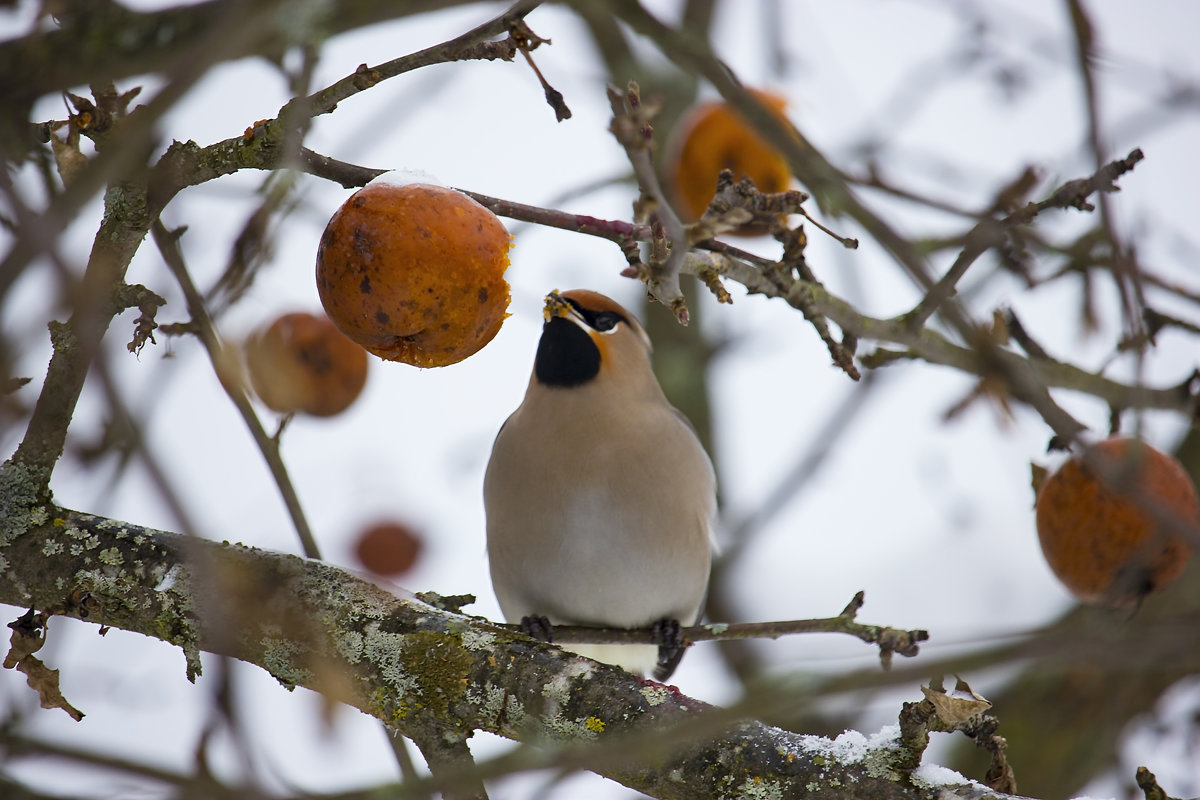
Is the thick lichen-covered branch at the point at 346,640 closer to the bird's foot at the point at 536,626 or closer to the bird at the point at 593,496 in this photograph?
the bird's foot at the point at 536,626

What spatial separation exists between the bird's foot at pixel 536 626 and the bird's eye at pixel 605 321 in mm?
977

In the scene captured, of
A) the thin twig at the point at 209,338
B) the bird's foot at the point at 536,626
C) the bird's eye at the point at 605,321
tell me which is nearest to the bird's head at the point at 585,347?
the bird's eye at the point at 605,321

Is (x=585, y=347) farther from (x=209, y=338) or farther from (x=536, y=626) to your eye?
(x=209, y=338)

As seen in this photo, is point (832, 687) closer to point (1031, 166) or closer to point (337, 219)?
point (337, 219)

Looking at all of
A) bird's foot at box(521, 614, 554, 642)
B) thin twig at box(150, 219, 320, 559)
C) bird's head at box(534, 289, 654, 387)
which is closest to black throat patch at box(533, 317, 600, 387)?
bird's head at box(534, 289, 654, 387)

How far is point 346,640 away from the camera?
2.38m

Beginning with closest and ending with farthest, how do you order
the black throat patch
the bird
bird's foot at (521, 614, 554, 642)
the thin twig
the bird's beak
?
1. the thin twig
2. the bird's beak
3. bird's foot at (521, 614, 554, 642)
4. the bird
5. the black throat patch

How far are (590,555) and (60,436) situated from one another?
176cm

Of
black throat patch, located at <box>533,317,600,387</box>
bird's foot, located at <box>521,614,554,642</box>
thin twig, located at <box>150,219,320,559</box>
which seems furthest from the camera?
black throat patch, located at <box>533,317,600,387</box>

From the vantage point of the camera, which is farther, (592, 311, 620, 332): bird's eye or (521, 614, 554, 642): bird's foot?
(592, 311, 620, 332): bird's eye

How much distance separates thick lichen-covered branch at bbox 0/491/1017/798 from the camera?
233 cm

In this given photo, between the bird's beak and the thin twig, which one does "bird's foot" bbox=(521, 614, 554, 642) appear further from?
the thin twig

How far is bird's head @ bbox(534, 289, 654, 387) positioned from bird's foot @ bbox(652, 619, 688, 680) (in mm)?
813

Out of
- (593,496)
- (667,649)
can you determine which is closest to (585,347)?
(593,496)
